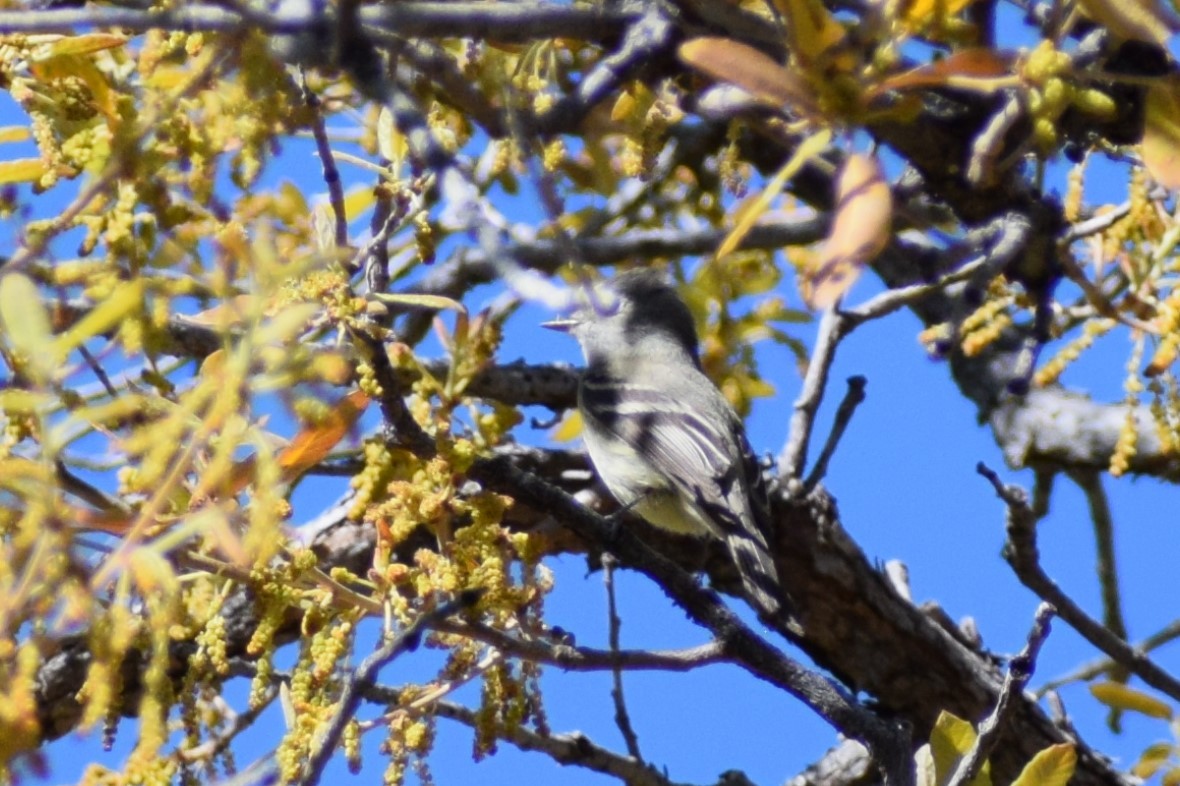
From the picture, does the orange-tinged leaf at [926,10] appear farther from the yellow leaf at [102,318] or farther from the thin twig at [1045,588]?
the thin twig at [1045,588]

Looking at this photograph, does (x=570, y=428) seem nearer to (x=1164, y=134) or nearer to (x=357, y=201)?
(x=357, y=201)

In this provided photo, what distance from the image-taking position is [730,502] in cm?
391

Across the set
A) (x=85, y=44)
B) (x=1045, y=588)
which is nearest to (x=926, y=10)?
(x=85, y=44)

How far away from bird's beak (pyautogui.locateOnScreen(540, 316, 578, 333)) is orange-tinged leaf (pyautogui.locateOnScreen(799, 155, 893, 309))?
3.95 m

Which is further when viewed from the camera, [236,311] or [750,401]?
[750,401]

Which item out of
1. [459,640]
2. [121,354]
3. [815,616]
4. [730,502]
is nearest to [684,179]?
[730,502]

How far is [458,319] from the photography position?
2045mm

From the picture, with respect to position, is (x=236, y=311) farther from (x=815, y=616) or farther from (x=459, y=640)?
(x=815, y=616)

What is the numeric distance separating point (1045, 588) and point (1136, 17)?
1850mm

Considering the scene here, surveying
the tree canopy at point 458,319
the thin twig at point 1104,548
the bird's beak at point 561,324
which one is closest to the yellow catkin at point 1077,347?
the tree canopy at point 458,319

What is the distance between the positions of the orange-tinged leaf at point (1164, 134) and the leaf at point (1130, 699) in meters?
1.06

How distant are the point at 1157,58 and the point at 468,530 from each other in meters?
1.28

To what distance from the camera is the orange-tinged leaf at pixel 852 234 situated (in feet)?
3.56

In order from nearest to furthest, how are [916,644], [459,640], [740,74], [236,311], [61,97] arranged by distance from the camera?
[740,74] < [236,311] < [61,97] < [459,640] < [916,644]
